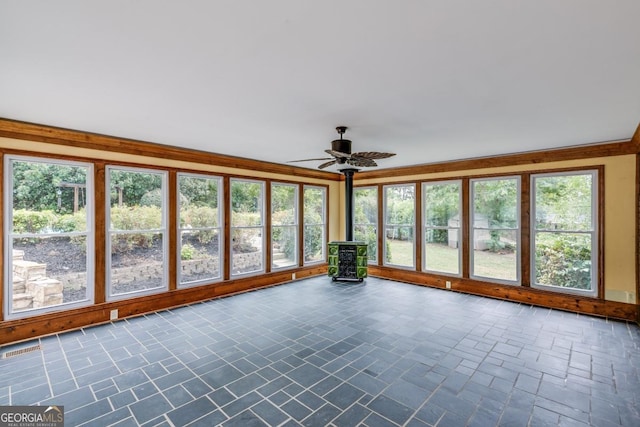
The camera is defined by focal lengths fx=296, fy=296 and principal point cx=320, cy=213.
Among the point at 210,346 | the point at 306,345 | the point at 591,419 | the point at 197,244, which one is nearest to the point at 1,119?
the point at 197,244

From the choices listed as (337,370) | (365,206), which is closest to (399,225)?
(365,206)

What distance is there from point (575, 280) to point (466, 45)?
520cm

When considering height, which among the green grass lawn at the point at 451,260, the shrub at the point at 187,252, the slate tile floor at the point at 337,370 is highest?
the shrub at the point at 187,252

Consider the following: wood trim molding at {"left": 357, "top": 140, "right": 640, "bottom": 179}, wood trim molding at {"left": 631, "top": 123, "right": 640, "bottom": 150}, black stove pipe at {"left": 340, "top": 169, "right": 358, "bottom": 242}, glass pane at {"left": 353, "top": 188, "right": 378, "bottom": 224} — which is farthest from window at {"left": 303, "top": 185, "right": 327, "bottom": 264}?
wood trim molding at {"left": 631, "top": 123, "right": 640, "bottom": 150}

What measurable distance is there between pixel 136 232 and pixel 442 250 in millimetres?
6152

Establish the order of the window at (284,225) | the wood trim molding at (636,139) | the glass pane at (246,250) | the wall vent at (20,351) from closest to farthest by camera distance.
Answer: the wall vent at (20,351)
the wood trim molding at (636,139)
the glass pane at (246,250)
the window at (284,225)

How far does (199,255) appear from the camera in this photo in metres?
5.71

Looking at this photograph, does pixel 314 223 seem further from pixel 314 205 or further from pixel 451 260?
pixel 451 260

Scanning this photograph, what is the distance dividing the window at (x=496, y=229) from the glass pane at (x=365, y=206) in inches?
95.8

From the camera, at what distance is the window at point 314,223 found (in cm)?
782

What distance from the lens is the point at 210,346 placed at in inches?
147

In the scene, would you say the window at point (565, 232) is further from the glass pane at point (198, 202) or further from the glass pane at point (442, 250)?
the glass pane at point (198, 202)

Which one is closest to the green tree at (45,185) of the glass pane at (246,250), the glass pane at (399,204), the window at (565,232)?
the glass pane at (246,250)

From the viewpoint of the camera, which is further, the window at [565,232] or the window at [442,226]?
the window at [442,226]
